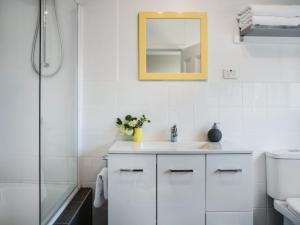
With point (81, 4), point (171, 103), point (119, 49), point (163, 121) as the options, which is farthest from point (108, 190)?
point (81, 4)

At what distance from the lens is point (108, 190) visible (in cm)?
Answer: 144

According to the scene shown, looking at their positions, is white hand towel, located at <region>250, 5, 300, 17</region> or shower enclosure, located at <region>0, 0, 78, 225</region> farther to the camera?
white hand towel, located at <region>250, 5, 300, 17</region>

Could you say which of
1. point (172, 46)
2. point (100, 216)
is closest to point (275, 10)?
point (172, 46)

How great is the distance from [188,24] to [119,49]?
594mm

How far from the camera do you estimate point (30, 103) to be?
1.74 m

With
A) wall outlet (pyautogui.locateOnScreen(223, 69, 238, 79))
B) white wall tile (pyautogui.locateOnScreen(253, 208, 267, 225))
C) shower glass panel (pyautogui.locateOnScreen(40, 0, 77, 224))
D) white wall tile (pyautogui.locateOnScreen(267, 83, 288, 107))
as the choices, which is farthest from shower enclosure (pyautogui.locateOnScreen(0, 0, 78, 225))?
white wall tile (pyautogui.locateOnScreen(267, 83, 288, 107))

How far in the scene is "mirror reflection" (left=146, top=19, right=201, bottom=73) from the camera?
1.84m

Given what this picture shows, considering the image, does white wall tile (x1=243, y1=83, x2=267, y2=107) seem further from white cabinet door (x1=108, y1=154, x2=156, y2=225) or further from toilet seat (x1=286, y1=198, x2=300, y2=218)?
white cabinet door (x1=108, y1=154, x2=156, y2=225)

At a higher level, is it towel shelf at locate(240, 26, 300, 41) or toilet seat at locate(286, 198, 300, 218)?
towel shelf at locate(240, 26, 300, 41)

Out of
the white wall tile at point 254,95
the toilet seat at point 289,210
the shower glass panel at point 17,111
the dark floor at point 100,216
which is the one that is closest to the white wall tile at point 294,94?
the white wall tile at point 254,95

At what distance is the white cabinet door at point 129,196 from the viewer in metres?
1.43

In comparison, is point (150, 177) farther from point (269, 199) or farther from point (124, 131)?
point (269, 199)

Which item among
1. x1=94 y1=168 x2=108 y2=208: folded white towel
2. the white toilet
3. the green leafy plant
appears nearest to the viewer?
x1=94 y1=168 x2=108 y2=208: folded white towel

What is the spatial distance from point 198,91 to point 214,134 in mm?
369
